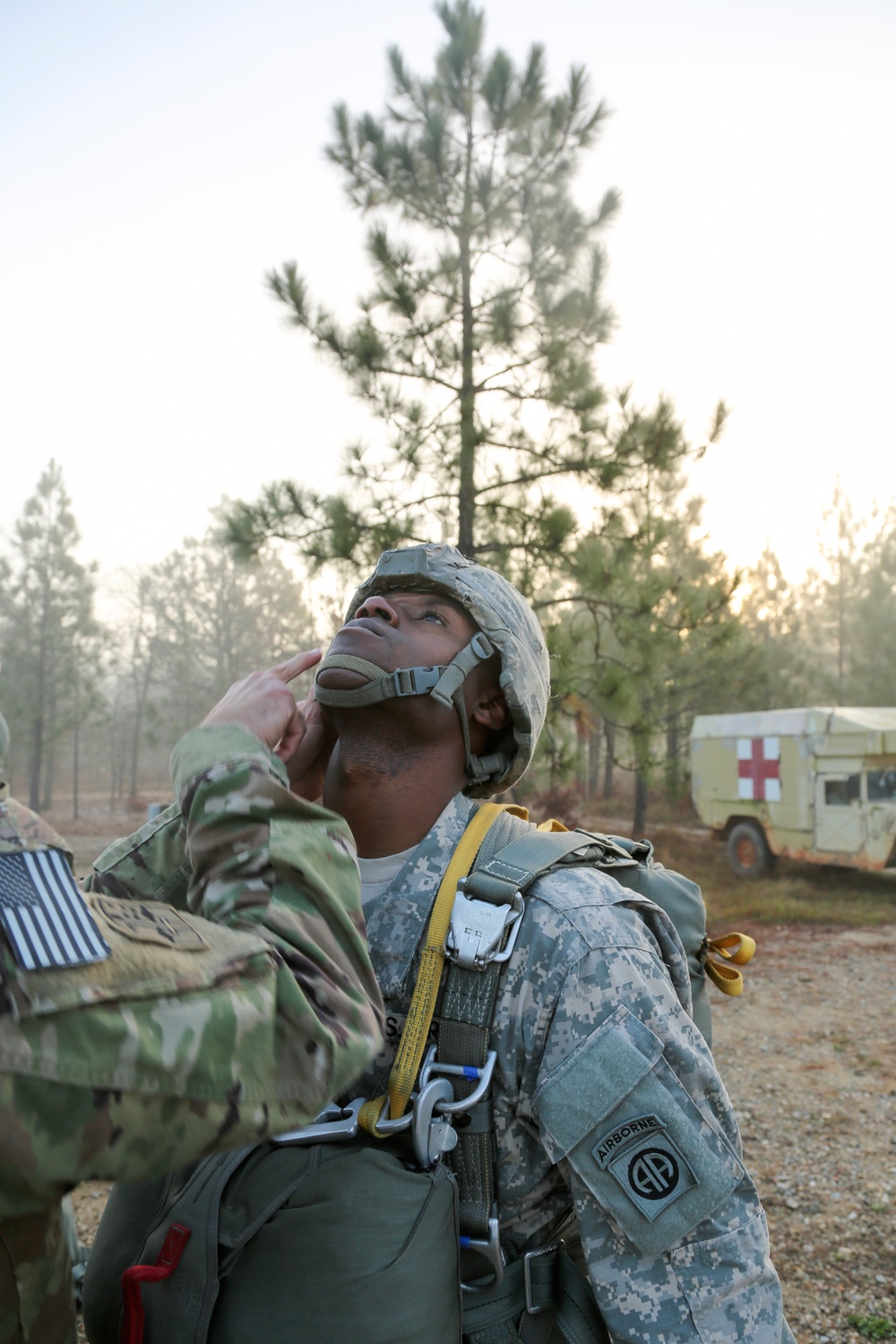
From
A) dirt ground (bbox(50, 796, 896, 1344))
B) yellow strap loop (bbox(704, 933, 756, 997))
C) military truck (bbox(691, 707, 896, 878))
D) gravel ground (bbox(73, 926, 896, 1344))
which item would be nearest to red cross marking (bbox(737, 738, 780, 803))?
military truck (bbox(691, 707, 896, 878))

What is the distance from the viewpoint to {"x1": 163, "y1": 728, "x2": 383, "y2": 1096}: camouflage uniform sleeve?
98cm

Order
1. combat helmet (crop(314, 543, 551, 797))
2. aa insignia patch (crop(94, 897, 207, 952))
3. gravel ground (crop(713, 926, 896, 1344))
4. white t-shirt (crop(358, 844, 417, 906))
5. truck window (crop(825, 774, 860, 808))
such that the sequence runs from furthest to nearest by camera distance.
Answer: truck window (crop(825, 774, 860, 808)) < gravel ground (crop(713, 926, 896, 1344)) < combat helmet (crop(314, 543, 551, 797)) < white t-shirt (crop(358, 844, 417, 906)) < aa insignia patch (crop(94, 897, 207, 952))

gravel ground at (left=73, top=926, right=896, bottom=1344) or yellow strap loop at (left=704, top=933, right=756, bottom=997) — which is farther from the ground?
yellow strap loop at (left=704, top=933, right=756, bottom=997)

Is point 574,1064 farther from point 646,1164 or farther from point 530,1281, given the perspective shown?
point 530,1281

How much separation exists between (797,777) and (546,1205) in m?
11.8

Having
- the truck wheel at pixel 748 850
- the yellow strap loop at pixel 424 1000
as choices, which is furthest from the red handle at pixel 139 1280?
the truck wheel at pixel 748 850

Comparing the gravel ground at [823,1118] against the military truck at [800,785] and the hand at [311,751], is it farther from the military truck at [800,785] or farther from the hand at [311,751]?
the hand at [311,751]

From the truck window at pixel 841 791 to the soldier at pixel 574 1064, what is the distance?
11.3m

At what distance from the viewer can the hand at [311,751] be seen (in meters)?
2.02

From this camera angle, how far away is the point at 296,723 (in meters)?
1.65

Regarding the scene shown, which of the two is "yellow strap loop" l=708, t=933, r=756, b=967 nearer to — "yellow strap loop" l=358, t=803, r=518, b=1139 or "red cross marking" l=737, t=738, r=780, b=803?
"yellow strap loop" l=358, t=803, r=518, b=1139

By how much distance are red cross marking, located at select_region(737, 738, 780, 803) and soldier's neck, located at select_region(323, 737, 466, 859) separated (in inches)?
466

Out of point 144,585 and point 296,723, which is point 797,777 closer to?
point 296,723

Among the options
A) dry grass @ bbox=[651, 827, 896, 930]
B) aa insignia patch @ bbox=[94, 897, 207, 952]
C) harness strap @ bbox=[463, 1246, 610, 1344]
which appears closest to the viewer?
aa insignia patch @ bbox=[94, 897, 207, 952]
